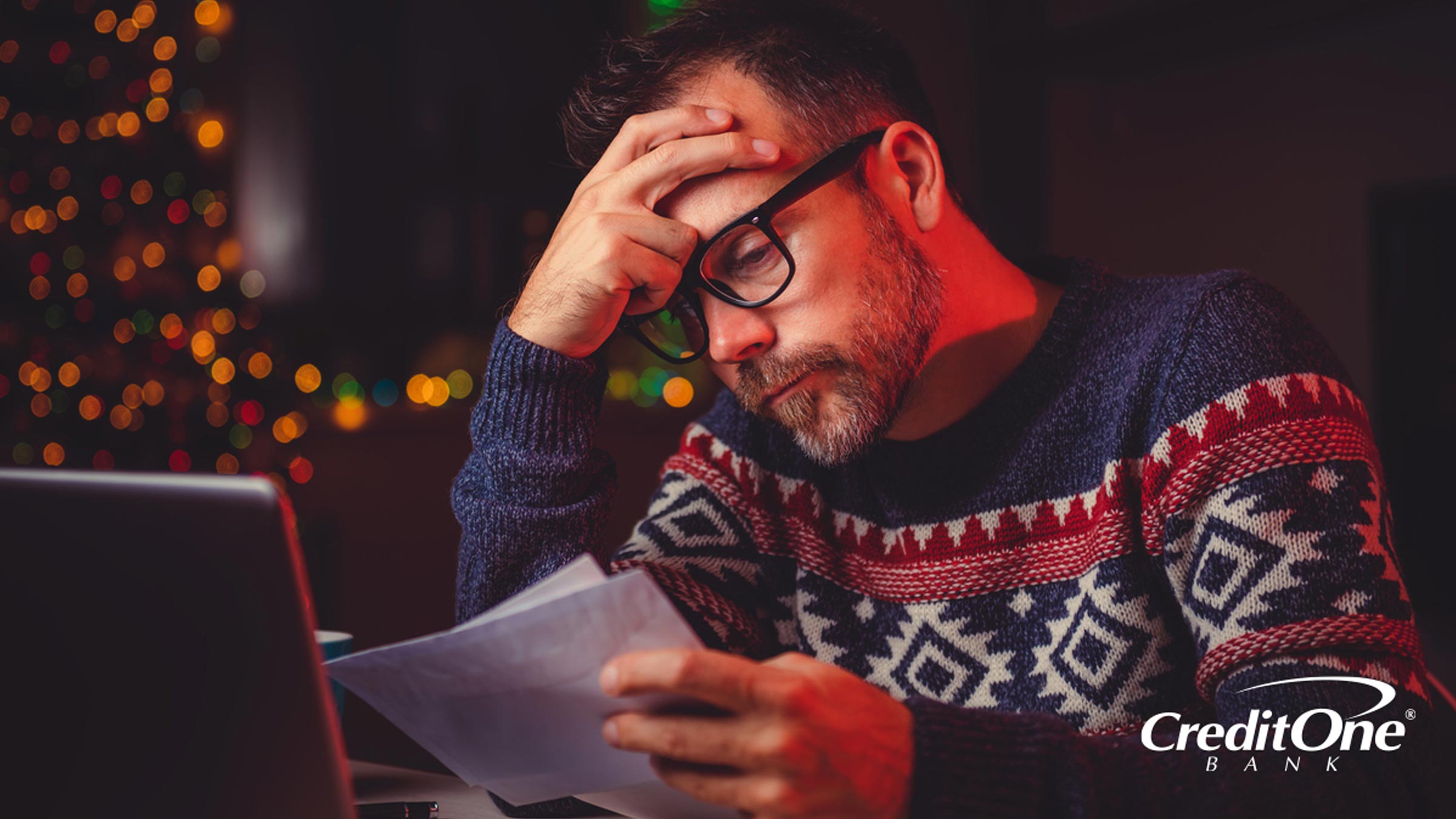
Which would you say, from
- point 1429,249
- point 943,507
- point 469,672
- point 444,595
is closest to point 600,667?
point 469,672

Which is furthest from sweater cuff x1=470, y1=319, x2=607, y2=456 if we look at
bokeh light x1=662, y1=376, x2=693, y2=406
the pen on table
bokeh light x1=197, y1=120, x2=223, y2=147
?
bokeh light x1=662, y1=376, x2=693, y2=406

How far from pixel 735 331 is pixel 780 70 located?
0.31 metres

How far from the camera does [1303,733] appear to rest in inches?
29.5

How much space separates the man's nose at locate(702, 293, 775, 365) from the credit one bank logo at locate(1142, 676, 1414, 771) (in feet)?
1.70

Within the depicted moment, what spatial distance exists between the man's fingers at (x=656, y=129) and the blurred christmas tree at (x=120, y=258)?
7.88 feet

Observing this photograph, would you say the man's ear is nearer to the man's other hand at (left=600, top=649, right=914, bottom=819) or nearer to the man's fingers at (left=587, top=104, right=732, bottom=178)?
the man's fingers at (left=587, top=104, right=732, bottom=178)

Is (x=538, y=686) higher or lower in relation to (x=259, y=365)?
lower

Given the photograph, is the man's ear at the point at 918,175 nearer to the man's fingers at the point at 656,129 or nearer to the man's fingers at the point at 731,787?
the man's fingers at the point at 656,129

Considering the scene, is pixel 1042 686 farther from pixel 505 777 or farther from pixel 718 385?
pixel 718 385

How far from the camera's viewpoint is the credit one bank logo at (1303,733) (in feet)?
2.43

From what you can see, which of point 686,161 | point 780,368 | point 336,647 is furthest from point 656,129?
point 336,647

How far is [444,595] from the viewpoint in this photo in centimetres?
348

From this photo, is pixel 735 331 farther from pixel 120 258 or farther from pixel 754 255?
pixel 120 258

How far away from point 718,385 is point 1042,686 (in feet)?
10.5
